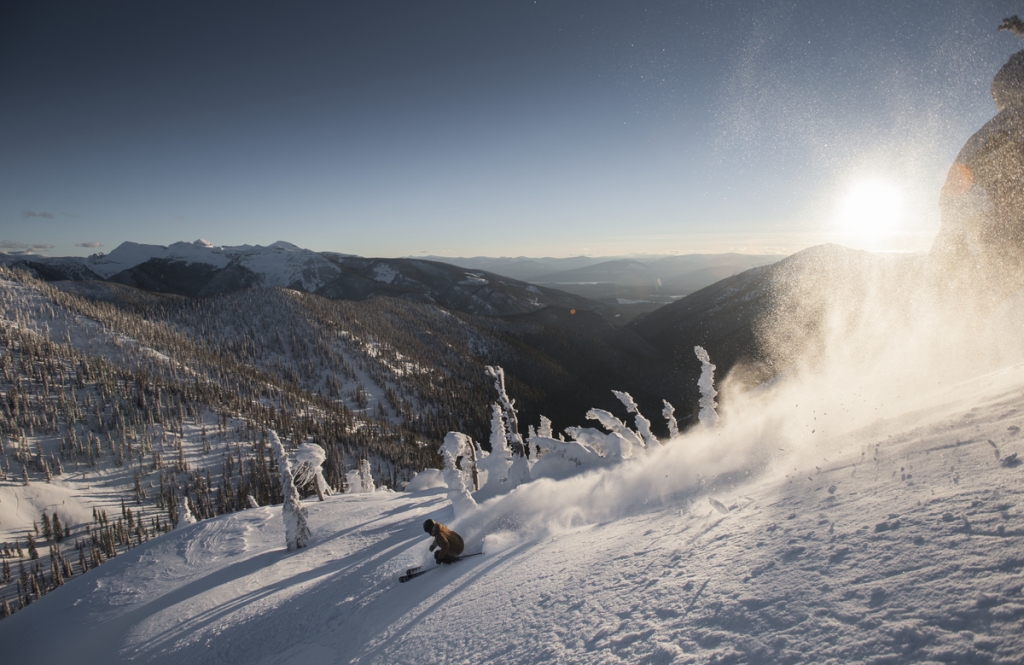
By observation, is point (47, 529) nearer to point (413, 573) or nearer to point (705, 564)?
point (413, 573)

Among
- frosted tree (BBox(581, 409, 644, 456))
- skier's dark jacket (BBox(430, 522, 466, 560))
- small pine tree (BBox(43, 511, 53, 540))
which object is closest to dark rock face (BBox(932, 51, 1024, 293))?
frosted tree (BBox(581, 409, 644, 456))

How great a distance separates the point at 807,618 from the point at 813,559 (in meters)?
1.21

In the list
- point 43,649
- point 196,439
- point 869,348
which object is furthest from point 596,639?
point 196,439

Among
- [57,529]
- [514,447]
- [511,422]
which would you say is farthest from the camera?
[57,529]

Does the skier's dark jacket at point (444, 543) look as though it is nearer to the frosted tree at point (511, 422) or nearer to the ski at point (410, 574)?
the ski at point (410, 574)

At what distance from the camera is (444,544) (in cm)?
1179

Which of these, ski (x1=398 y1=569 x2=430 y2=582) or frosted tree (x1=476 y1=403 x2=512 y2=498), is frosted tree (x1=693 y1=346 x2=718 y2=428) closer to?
frosted tree (x1=476 y1=403 x2=512 y2=498)

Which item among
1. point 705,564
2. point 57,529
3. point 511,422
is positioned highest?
point 705,564

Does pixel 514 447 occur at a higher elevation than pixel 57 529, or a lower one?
higher

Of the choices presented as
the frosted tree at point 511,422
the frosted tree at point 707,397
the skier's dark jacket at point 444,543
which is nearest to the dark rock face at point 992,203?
the frosted tree at point 707,397

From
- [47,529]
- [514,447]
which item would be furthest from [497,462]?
[47,529]

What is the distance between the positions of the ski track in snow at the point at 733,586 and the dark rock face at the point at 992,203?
82.8 ft

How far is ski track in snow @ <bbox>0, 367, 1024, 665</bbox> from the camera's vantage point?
4.00m

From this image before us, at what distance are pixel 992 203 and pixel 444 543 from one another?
41345 mm
